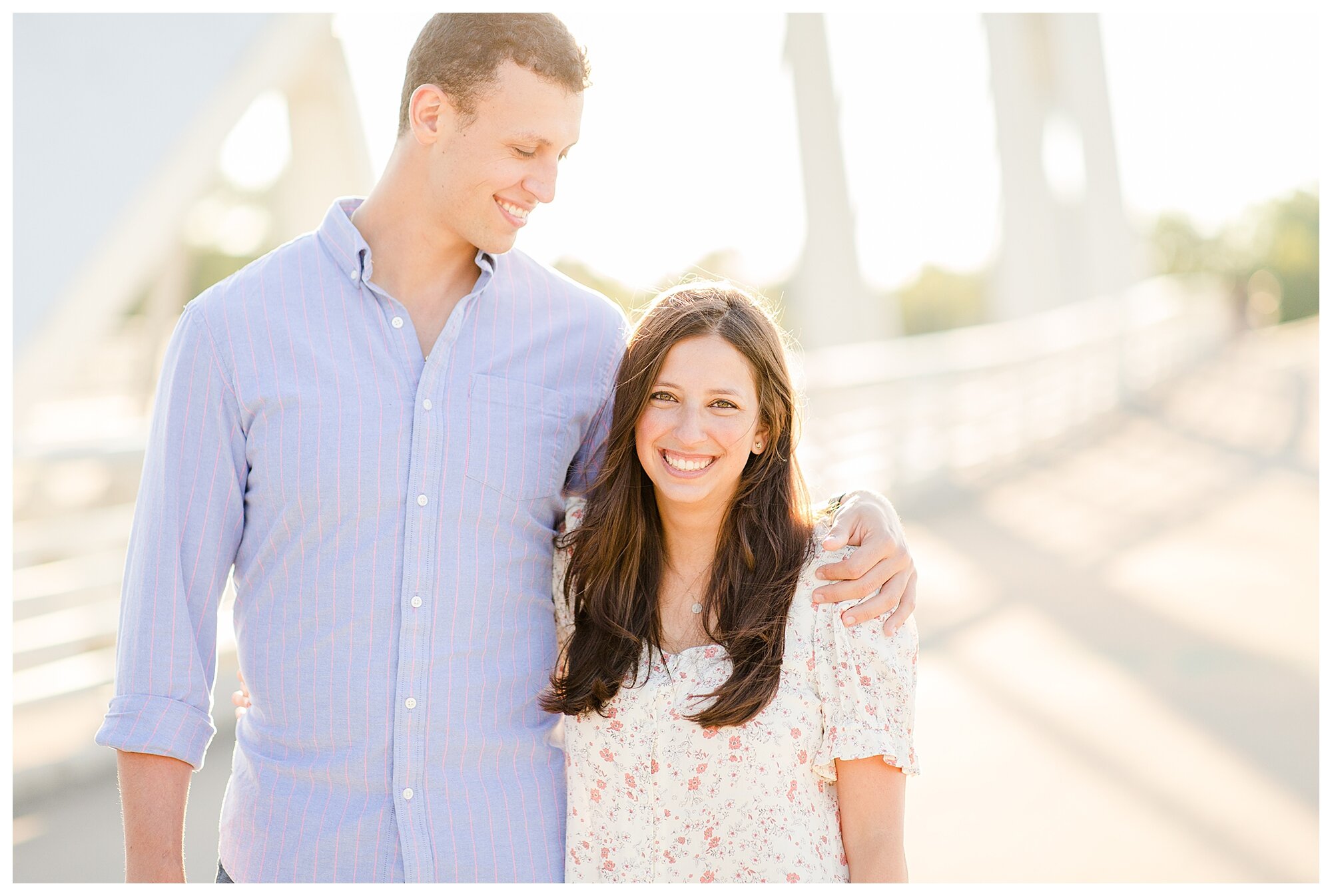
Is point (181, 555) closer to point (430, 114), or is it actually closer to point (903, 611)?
point (430, 114)

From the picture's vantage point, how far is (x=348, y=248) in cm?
215

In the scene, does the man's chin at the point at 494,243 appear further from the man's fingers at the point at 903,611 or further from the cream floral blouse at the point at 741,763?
the man's fingers at the point at 903,611

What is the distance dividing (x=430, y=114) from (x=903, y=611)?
1.17m

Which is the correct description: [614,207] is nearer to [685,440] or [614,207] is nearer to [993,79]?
[685,440]

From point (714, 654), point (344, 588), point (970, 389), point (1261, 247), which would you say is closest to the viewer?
point (344, 588)

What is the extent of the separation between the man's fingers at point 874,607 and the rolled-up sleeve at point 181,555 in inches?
40.0

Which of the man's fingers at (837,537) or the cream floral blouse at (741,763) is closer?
the cream floral blouse at (741,763)

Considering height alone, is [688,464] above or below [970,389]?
above

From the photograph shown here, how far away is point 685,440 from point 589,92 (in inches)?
26.0

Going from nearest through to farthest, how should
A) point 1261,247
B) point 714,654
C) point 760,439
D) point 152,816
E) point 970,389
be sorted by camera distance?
point 152,816
point 714,654
point 760,439
point 970,389
point 1261,247

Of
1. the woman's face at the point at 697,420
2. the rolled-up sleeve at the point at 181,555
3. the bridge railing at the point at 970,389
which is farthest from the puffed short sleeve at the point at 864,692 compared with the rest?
the bridge railing at the point at 970,389

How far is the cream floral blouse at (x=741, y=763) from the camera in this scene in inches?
79.9

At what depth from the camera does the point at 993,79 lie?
61.8 feet

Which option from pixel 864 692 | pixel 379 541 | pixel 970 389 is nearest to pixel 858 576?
pixel 864 692
